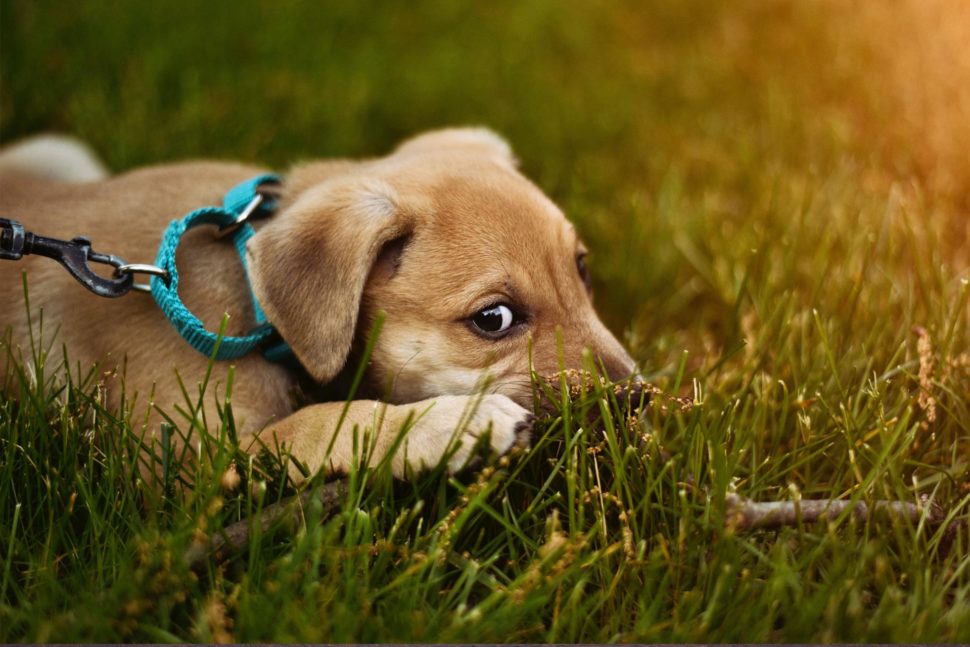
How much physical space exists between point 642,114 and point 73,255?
13.5ft

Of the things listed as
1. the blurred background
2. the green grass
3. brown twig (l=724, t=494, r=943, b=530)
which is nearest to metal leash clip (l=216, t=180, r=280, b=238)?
the green grass

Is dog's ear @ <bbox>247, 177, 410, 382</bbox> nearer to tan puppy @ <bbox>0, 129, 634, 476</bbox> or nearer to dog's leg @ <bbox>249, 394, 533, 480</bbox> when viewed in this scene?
tan puppy @ <bbox>0, 129, 634, 476</bbox>

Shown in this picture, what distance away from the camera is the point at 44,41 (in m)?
5.27

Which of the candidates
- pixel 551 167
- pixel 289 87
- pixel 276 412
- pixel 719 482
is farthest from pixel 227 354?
pixel 289 87

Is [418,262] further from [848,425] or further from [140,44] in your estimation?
[140,44]

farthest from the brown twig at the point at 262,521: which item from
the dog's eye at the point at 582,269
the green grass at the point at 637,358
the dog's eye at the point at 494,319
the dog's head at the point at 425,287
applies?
the dog's eye at the point at 582,269

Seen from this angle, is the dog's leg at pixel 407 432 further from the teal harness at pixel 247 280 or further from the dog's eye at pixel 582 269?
the dog's eye at pixel 582 269

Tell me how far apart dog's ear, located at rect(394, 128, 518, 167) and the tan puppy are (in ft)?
1.83

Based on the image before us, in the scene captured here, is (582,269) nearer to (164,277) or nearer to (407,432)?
(407,432)

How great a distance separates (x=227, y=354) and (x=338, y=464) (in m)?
0.55

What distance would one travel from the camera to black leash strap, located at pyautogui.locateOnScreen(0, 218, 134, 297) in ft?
8.43

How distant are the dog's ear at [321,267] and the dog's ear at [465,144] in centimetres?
80

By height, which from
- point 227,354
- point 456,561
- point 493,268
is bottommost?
point 456,561

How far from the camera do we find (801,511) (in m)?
2.16
